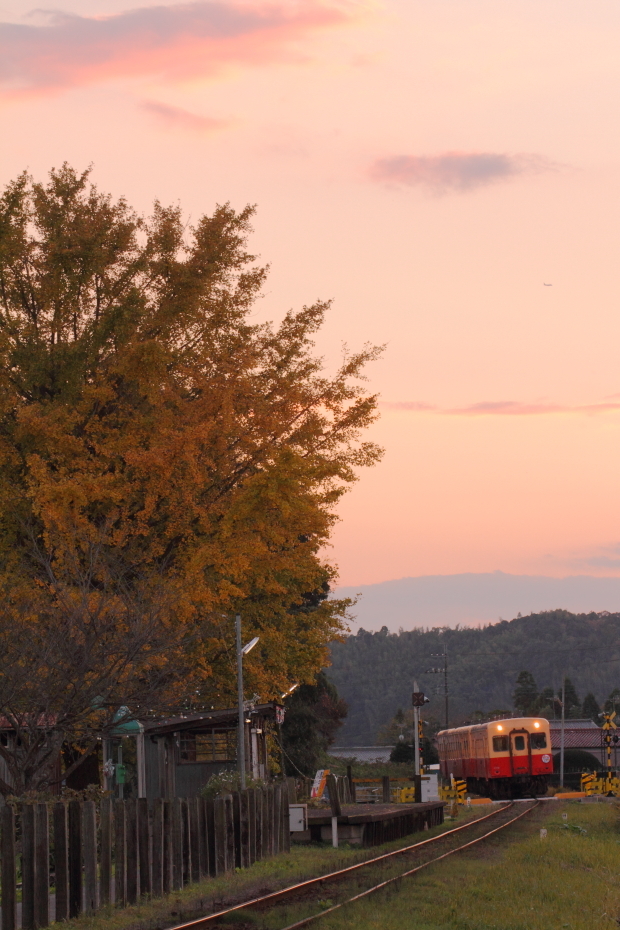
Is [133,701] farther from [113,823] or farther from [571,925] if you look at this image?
[571,925]

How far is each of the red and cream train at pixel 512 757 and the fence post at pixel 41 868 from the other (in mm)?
34736

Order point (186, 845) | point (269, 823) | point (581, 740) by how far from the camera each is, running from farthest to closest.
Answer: point (581, 740) < point (269, 823) < point (186, 845)

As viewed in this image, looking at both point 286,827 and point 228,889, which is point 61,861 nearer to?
point 228,889

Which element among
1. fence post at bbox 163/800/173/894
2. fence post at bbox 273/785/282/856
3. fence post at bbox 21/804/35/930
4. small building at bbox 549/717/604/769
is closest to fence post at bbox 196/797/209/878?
fence post at bbox 163/800/173/894

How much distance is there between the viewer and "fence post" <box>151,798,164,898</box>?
1562 cm

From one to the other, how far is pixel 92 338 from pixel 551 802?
85.9 ft

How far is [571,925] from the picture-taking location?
12508mm

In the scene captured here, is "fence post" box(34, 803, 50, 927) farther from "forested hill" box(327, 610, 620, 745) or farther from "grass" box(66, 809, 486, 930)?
"forested hill" box(327, 610, 620, 745)

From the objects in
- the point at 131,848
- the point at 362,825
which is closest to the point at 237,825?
the point at 131,848

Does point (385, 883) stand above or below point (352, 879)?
above

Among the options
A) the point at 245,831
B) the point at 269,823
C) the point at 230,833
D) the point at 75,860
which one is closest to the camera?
the point at 75,860

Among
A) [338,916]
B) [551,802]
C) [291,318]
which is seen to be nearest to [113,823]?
[338,916]

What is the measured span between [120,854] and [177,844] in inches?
74.5

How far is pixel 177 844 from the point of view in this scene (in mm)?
16562
